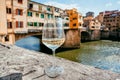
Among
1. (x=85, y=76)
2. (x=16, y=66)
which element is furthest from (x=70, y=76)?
(x=16, y=66)

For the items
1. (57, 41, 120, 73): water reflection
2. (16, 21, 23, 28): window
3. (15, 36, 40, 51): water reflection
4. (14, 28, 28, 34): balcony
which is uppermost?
(16, 21, 23, 28): window

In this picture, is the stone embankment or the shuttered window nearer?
the stone embankment

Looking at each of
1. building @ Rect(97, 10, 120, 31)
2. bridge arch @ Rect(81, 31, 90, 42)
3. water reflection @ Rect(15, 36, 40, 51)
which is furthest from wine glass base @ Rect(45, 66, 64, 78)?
building @ Rect(97, 10, 120, 31)

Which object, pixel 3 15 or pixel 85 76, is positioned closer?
pixel 85 76

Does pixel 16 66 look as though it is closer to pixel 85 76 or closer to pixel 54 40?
pixel 54 40

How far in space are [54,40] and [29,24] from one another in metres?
25.2

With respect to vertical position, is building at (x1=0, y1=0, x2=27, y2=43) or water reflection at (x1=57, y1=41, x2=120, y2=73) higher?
building at (x1=0, y1=0, x2=27, y2=43)

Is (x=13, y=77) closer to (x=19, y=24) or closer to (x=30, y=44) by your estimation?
(x=19, y=24)

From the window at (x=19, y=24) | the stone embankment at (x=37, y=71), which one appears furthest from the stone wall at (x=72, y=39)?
the stone embankment at (x=37, y=71)

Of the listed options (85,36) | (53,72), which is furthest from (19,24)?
(85,36)

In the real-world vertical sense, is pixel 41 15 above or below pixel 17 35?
above

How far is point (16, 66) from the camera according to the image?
2.15m

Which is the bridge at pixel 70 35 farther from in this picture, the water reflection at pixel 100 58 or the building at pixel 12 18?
the water reflection at pixel 100 58

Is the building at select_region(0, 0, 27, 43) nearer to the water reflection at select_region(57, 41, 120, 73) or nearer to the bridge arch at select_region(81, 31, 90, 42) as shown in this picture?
the water reflection at select_region(57, 41, 120, 73)
